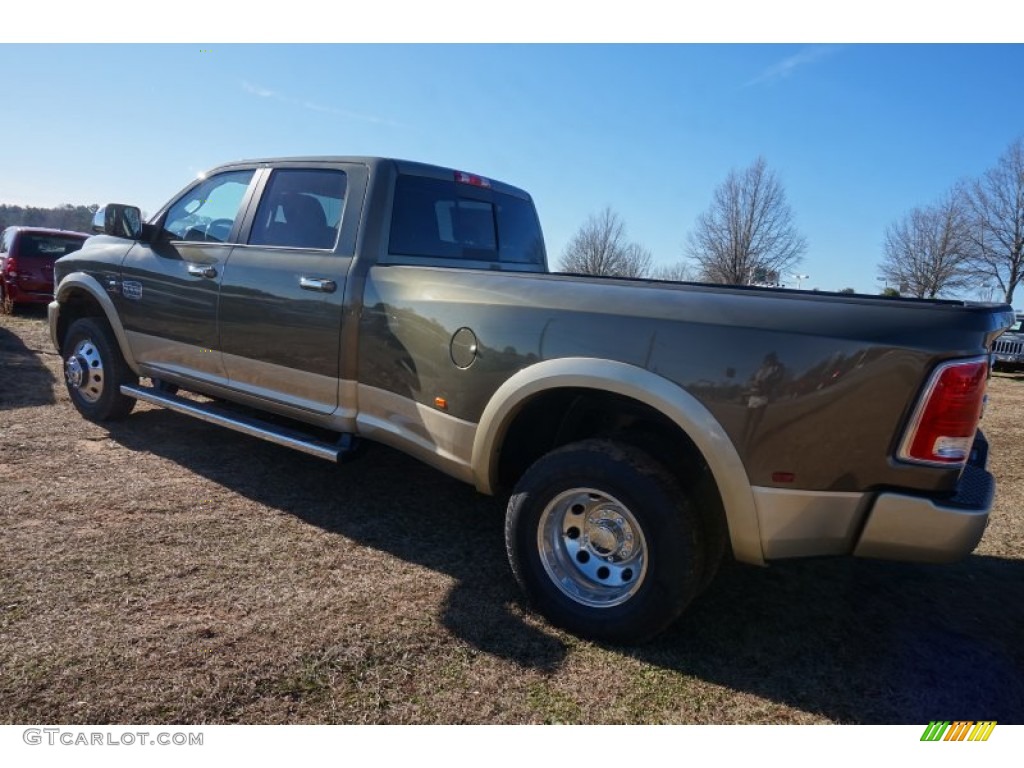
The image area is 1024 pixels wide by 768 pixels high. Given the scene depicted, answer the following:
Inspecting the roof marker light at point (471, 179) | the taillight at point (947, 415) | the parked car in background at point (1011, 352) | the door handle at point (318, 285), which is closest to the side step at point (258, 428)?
the door handle at point (318, 285)

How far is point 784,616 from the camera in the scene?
120 inches

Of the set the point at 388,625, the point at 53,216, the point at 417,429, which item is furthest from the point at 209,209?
the point at 53,216

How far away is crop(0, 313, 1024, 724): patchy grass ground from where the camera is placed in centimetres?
232

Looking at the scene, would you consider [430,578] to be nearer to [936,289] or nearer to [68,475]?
[68,475]

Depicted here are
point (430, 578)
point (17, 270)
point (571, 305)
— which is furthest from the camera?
point (17, 270)

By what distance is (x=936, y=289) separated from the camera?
109 feet

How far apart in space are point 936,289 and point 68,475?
3760cm

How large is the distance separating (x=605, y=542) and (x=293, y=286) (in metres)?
2.22

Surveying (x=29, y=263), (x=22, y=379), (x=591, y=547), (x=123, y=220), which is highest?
(x=123, y=220)

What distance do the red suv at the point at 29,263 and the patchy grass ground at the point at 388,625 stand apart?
34.4 ft

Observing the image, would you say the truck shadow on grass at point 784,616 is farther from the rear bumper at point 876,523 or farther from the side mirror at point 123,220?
the side mirror at point 123,220

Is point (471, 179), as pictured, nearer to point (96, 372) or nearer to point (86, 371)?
point (96, 372)

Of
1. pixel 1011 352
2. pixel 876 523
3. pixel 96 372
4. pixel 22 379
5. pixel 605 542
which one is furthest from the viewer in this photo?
pixel 1011 352

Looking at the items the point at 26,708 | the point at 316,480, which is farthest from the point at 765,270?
the point at 26,708
